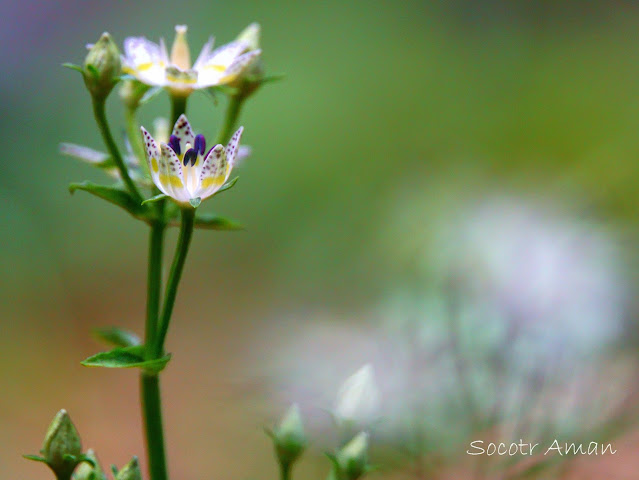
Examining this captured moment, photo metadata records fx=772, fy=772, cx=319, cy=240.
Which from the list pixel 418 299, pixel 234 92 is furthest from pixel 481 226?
pixel 234 92

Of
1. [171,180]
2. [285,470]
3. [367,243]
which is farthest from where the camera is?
[367,243]

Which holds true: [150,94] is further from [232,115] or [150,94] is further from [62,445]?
[62,445]

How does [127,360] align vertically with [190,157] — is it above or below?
below

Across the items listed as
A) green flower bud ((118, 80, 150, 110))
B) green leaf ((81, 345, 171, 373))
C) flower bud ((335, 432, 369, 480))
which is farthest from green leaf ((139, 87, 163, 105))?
flower bud ((335, 432, 369, 480))

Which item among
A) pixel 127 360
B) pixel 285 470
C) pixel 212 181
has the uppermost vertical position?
pixel 212 181

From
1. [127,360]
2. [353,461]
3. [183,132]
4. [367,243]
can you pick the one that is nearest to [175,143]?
[183,132]

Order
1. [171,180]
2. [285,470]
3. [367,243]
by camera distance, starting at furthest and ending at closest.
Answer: [367,243]
[285,470]
[171,180]

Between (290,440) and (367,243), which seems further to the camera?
(367,243)

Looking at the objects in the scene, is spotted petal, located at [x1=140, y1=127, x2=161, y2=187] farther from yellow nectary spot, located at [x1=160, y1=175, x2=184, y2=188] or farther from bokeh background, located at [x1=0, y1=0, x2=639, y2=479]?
bokeh background, located at [x1=0, y1=0, x2=639, y2=479]
